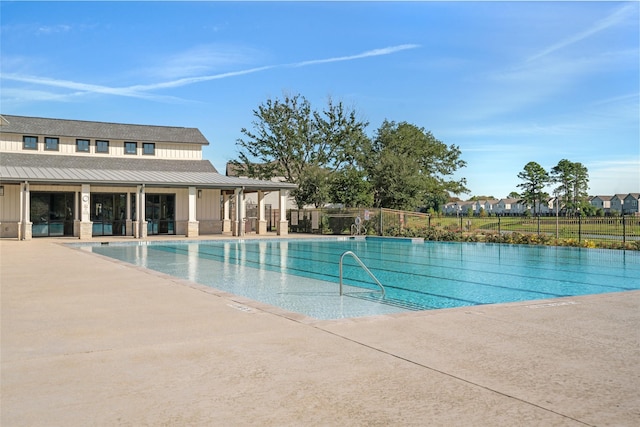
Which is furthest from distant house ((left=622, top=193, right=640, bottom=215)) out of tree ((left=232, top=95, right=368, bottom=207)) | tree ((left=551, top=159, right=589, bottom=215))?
tree ((left=232, top=95, right=368, bottom=207))

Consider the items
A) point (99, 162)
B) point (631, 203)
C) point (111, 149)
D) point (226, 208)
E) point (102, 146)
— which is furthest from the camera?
point (631, 203)

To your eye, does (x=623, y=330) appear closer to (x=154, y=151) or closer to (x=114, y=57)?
(x=114, y=57)

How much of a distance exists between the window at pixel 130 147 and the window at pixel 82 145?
7.20ft

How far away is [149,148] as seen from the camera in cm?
3356

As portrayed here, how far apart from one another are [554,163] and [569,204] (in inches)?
257

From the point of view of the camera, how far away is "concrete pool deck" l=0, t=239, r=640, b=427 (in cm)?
359

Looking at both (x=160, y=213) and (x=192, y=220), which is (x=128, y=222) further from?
(x=192, y=220)

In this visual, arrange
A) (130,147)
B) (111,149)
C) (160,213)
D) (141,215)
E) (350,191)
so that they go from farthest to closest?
1. (350,191)
2. (130,147)
3. (111,149)
4. (160,213)
5. (141,215)

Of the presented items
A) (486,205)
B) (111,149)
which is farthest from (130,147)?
(486,205)

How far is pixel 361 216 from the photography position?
32531 millimetres

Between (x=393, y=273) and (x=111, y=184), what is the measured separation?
17.6m

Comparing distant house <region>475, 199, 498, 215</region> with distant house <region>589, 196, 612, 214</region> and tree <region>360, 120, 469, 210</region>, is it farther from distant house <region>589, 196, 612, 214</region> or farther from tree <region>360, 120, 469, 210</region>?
tree <region>360, 120, 469, 210</region>

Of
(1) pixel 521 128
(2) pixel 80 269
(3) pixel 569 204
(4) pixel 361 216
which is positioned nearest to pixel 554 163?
(3) pixel 569 204

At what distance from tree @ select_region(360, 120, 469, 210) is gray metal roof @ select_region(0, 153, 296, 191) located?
9869 millimetres
